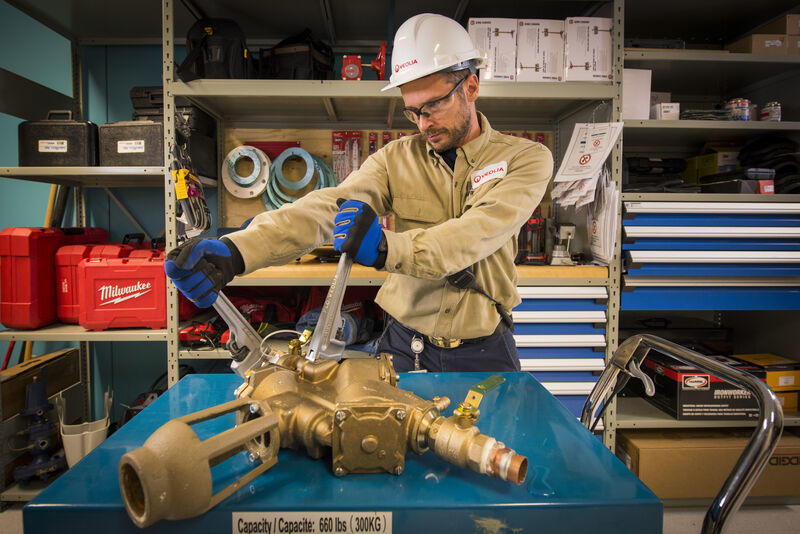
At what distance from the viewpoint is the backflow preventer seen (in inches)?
23.6

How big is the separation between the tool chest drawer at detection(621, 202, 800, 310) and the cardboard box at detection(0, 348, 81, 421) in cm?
304

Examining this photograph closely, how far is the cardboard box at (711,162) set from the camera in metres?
2.48

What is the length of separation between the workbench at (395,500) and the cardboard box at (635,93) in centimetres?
192

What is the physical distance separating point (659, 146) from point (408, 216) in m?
2.03

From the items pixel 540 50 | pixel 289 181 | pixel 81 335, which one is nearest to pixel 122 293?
pixel 81 335

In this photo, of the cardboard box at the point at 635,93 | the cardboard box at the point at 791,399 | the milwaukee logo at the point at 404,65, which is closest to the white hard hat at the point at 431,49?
the milwaukee logo at the point at 404,65

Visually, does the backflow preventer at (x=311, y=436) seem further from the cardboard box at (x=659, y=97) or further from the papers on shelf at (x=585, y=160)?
the cardboard box at (x=659, y=97)

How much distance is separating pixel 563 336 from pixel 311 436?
1.72 metres

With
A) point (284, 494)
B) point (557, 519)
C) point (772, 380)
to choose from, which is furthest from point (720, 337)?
point (284, 494)

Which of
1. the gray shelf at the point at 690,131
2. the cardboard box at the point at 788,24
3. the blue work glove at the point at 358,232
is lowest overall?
the blue work glove at the point at 358,232

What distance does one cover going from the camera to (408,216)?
5.16 feet

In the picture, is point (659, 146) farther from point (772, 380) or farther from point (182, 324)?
point (182, 324)

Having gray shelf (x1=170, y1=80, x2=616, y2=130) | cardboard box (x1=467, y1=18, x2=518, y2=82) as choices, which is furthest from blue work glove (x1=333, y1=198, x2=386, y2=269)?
cardboard box (x1=467, y1=18, x2=518, y2=82)

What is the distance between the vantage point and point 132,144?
219 centimetres
